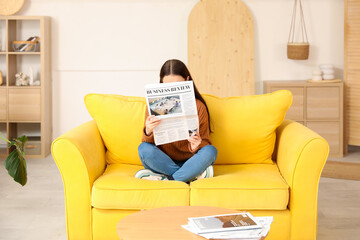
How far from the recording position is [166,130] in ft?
10.9

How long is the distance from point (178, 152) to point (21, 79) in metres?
2.99

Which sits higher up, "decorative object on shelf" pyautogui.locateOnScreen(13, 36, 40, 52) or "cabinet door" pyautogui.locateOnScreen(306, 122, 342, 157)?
"decorative object on shelf" pyautogui.locateOnScreen(13, 36, 40, 52)

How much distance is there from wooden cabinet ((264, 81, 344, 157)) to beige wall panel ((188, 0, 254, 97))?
0.38 metres

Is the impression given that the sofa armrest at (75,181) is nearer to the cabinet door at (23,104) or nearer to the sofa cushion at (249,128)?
the sofa cushion at (249,128)

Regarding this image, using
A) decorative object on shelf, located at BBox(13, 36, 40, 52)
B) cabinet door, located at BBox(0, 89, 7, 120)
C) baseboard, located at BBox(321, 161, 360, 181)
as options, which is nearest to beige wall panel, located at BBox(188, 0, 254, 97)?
baseboard, located at BBox(321, 161, 360, 181)

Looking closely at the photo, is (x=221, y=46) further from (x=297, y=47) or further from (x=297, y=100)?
(x=297, y=100)

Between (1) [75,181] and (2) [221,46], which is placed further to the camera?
(2) [221,46]

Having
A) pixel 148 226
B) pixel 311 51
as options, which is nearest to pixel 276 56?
pixel 311 51

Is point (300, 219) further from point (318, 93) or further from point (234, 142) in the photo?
point (318, 93)

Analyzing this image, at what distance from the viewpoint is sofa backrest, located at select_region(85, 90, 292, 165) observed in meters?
3.63

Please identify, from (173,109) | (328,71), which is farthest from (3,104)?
(328,71)

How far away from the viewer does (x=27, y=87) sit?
5.84m

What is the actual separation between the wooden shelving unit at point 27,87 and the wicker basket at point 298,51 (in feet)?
8.32

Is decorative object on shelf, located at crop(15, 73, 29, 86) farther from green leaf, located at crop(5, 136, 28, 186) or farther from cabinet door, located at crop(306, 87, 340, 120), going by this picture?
cabinet door, located at crop(306, 87, 340, 120)
